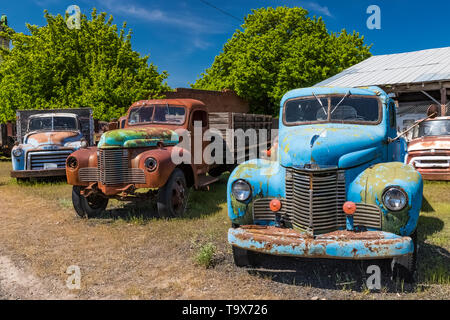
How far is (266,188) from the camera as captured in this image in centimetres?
375

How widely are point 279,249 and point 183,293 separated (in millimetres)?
1028

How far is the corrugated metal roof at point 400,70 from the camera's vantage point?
14.3 m

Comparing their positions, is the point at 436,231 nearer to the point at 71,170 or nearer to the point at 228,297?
the point at 228,297

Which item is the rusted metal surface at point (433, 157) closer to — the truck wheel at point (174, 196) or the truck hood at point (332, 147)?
the truck hood at point (332, 147)

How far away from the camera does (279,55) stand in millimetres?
27000

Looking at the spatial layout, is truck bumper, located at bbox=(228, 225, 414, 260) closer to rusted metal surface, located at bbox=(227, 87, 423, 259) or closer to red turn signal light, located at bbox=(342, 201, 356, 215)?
rusted metal surface, located at bbox=(227, 87, 423, 259)

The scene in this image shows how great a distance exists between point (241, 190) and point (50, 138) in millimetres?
7898

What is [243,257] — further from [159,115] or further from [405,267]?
[159,115]

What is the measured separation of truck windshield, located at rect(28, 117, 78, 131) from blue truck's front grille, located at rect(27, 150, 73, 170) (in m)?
1.24

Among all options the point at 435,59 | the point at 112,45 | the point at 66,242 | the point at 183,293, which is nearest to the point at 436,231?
the point at 183,293

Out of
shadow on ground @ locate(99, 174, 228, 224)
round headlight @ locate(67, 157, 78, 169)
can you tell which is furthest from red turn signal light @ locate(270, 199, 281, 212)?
round headlight @ locate(67, 157, 78, 169)

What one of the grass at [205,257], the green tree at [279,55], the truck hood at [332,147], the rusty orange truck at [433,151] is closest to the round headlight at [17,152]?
the grass at [205,257]

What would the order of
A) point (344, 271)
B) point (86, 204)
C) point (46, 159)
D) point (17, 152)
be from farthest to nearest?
point (46, 159) < point (17, 152) < point (86, 204) < point (344, 271)

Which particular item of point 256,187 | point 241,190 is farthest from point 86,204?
point 256,187
